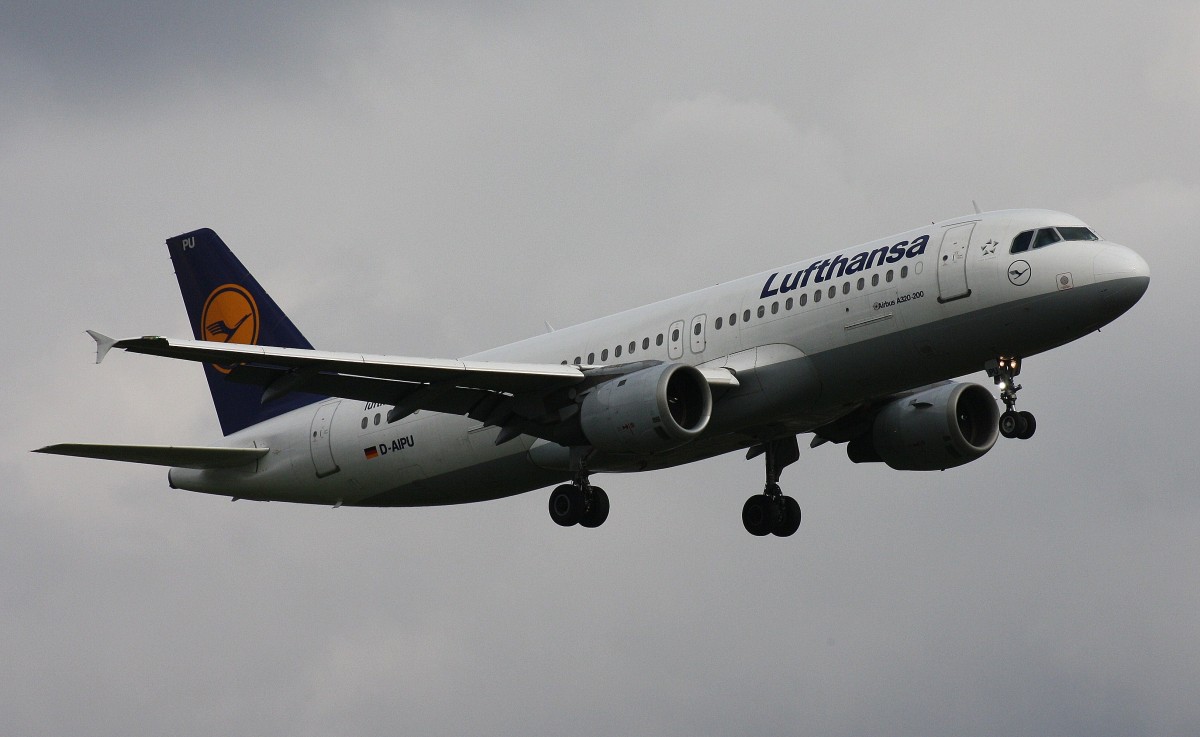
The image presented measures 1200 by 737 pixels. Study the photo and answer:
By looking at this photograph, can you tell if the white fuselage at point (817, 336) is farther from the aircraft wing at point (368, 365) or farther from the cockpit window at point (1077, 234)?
the aircraft wing at point (368, 365)

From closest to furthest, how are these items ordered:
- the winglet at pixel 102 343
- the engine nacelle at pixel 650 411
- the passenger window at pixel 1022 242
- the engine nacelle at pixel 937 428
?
1. the winglet at pixel 102 343
2. the passenger window at pixel 1022 242
3. the engine nacelle at pixel 650 411
4. the engine nacelle at pixel 937 428

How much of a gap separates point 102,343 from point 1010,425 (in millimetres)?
17364

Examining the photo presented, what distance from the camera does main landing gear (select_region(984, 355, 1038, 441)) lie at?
3575 cm

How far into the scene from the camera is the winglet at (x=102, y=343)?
100.0 ft

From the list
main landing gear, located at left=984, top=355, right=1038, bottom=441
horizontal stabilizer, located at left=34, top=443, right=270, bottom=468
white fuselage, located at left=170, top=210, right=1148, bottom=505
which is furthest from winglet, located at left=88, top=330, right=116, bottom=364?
main landing gear, located at left=984, top=355, right=1038, bottom=441

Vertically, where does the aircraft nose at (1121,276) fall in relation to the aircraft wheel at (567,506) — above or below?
above

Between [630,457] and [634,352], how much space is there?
228 centimetres

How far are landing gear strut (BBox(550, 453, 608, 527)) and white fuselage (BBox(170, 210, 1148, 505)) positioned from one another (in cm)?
45

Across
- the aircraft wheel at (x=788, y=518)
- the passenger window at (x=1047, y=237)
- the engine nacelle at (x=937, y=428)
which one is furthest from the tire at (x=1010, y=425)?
the aircraft wheel at (x=788, y=518)

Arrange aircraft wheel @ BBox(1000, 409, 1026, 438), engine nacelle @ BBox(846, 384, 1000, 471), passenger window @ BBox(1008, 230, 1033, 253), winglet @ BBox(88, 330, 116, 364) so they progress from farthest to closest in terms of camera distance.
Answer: engine nacelle @ BBox(846, 384, 1000, 471) < aircraft wheel @ BBox(1000, 409, 1026, 438) < passenger window @ BBox(1008, 230, 1033, 253) < winglet @ BBox(88, 330, 116, 364)

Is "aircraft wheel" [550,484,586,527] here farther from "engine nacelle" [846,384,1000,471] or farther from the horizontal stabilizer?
the horizontal stabilizer

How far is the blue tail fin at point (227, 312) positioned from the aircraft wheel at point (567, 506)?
9.67 m

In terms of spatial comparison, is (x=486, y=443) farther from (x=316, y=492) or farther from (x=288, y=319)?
(x=288, y=319)

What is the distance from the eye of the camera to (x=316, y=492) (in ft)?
144
